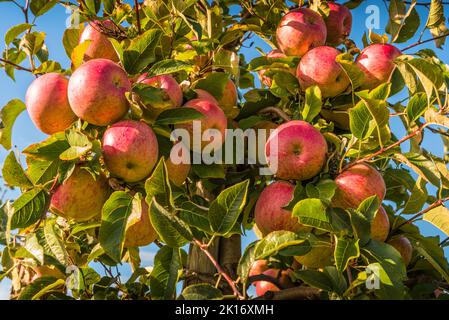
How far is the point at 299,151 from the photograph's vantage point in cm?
147

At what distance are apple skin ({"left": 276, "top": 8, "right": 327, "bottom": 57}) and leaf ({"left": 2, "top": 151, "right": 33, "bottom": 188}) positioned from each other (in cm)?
93

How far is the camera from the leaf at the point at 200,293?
3.92ft

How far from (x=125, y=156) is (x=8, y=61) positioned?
60 cm

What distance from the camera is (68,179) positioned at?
139 centimetres

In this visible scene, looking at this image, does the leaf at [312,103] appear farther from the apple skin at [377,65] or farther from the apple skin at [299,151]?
the apple skin at [377,65]

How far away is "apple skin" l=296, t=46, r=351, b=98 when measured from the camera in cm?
166

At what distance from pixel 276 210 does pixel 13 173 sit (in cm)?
67

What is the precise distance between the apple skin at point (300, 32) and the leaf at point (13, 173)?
93cm

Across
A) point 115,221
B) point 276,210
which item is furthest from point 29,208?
point 276,210

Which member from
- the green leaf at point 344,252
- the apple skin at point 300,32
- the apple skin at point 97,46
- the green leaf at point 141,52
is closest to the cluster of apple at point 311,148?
the apple skin at point 300,32

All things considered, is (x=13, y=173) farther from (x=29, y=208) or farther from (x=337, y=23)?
(x=337, y=23)

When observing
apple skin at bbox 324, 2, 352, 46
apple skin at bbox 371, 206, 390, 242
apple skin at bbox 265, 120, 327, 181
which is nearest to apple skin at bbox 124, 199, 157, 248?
apple skin at bbox 265, 120, 327, 181
